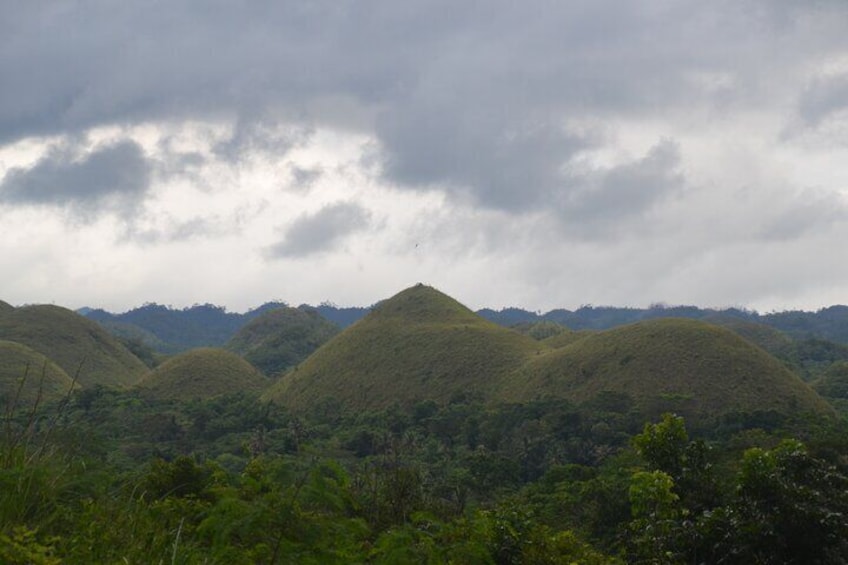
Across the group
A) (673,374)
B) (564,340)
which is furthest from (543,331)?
(673,374)

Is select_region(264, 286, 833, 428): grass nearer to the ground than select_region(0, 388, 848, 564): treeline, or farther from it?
farther from it

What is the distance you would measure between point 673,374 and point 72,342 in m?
128

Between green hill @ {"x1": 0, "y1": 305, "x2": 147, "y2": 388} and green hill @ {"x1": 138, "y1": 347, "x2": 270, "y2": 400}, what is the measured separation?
51.1ft

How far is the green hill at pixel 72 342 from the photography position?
157 meters

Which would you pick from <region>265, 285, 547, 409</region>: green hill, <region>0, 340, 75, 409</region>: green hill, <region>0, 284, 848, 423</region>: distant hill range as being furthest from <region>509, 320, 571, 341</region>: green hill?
<region>0, 340, 75, 409</region>: green hill

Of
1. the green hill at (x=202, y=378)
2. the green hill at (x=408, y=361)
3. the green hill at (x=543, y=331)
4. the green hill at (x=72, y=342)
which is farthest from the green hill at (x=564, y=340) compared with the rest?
the green hill at (x=72, y=342)

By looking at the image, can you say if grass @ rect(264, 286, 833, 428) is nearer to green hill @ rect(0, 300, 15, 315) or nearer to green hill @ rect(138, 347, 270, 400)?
green hill @ rect(138, 347, 270, 400)

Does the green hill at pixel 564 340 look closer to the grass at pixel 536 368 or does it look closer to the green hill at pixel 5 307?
the grass at pixel 536 368

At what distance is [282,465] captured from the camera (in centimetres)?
1121

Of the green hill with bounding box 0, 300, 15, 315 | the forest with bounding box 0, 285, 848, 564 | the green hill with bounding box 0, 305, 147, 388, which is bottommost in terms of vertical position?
the forest with bounding box 0, 285, 848, 564

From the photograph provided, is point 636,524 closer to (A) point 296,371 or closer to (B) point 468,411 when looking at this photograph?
(B) point 468,411

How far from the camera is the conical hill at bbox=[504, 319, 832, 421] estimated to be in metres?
89.0

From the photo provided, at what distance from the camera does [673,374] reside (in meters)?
96.4

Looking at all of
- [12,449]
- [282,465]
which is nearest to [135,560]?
[12,449]
